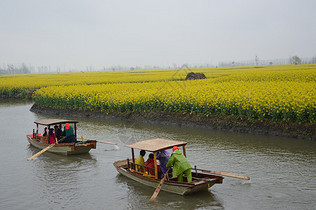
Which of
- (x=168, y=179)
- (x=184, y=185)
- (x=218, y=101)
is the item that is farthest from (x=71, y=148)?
(x=218, y=101)

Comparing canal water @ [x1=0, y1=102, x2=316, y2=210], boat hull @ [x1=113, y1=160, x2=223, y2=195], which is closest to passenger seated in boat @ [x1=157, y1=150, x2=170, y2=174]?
boat hull @ [x1=113, y1=160, x2=223, y2=195]

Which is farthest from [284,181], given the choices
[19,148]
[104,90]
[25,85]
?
[25,85]

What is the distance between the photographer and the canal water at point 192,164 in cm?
975

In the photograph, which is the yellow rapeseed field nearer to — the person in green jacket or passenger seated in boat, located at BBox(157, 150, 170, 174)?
passenger seated in boat, located at BBox(157, 150, 170, 174)

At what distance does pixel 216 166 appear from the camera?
42.8 ft

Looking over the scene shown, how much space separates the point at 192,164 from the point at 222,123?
7.26 m

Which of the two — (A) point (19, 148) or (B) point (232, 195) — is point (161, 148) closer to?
(B) point (232, 195)

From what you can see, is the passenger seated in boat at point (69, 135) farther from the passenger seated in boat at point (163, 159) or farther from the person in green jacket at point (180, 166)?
the person in green jacket at point (180, 166)

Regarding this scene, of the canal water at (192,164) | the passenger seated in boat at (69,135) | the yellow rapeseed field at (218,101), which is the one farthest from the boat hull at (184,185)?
the yellow rapeseed field at (218,101)

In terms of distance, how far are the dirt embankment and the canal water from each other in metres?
0.58

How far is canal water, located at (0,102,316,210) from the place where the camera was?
9750 mm

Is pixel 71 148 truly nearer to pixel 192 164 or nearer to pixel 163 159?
pixel 192 164

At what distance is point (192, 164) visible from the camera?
528 inches

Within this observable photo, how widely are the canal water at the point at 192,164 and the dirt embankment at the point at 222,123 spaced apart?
581 mm
